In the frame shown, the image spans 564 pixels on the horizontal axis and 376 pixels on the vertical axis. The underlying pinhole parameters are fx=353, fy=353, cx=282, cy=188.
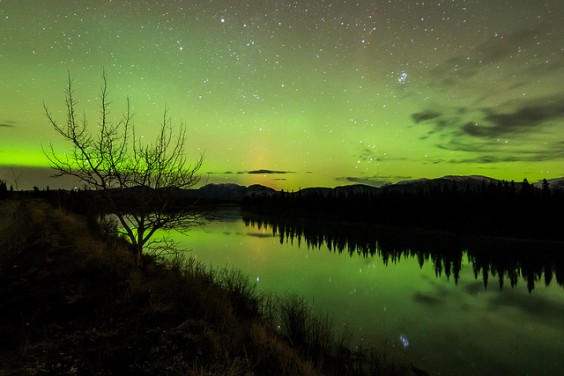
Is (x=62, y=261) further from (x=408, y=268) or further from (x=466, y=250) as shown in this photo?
(x=466, y=250)

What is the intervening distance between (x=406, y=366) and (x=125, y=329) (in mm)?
6893

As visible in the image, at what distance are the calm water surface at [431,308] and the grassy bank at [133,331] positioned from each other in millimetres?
2599

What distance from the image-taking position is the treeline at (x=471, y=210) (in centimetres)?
4906

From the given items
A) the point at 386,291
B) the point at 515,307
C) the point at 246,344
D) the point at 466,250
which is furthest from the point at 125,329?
the point at 466,250

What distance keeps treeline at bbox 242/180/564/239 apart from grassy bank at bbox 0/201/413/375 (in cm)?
4916

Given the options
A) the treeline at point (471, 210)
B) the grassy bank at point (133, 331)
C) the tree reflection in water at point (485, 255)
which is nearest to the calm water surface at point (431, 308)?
the tree reflection in water at point (485, 255)

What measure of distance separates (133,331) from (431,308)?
557 inches

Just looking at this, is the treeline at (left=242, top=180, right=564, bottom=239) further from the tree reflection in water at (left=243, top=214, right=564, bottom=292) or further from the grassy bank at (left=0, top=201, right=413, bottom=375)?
the grassy bank at (left=0, top=201, right=413, bottom=375)

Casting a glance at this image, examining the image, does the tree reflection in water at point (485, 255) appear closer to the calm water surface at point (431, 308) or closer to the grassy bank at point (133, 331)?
the calm water surface at point (431, 308)

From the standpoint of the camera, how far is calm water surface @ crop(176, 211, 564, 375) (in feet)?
35.5

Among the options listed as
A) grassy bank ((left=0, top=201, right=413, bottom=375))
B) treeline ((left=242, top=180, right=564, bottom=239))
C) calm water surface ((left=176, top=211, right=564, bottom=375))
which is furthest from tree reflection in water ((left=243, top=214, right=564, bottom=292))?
grassy bank ((left=0, top=201, right=413, bottom=375))


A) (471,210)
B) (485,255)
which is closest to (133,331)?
(485,255)

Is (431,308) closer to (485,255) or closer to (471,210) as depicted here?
(485,255)

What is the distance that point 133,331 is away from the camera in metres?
6.30
